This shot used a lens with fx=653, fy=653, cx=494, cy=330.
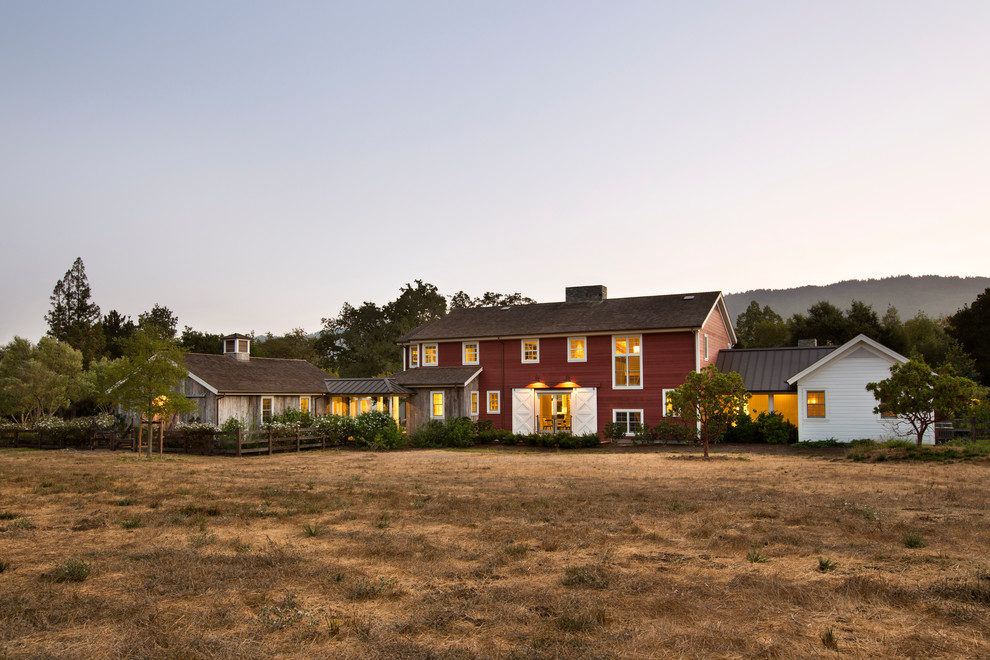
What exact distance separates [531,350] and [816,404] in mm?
14553

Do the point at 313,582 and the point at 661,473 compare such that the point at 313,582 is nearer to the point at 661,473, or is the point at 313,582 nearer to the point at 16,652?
the point at 16,652

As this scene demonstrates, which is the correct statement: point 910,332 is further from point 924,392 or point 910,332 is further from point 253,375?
point 253,375

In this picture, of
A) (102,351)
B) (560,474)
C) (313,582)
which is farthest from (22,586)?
(102,351)

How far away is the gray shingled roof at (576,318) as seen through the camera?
111 ft

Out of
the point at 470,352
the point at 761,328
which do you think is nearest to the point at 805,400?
the point at 470,352

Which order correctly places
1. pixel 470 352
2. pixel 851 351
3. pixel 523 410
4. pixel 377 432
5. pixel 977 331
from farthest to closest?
pixel 977 331 < pixel 470 352 < pixel 523 410 < pixel 377 432 < pixel 851 351

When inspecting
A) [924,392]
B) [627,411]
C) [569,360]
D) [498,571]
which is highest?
[569,360]

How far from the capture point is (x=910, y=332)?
65125 millimetres

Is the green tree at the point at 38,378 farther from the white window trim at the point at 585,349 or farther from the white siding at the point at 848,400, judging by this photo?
the white siding at the point at 848,400

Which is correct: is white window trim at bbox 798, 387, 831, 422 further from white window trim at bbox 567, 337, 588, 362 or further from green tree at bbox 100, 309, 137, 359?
green tree at bbox 100, 309, 137, 359

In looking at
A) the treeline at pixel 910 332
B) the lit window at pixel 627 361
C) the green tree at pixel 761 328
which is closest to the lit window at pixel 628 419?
the lit window at pixel 627 361

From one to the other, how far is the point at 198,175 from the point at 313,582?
88.4 ft

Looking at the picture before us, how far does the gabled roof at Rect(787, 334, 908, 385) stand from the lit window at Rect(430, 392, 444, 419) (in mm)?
17765

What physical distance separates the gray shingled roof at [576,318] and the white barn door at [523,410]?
3246 millimetres
